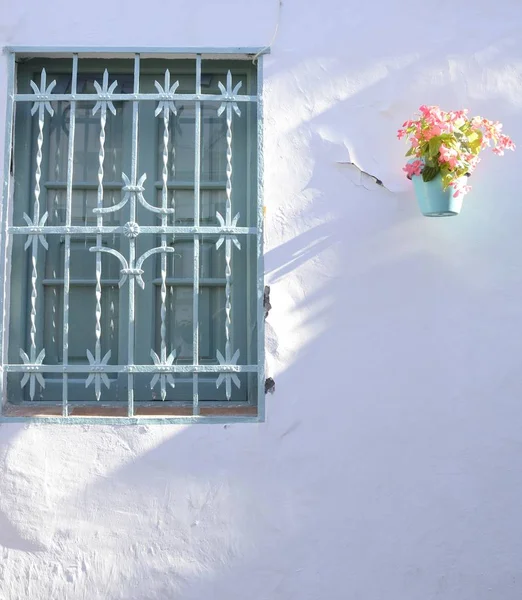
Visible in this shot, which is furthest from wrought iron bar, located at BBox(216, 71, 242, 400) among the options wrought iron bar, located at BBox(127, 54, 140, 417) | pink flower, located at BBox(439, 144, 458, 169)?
pink flower, located at BBox(439, 144, 458, 169)

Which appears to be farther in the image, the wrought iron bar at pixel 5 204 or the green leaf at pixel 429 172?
the wrought iron bar at pixel 5 204

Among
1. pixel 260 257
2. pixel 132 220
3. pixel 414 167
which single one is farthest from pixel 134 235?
pixel 414 167

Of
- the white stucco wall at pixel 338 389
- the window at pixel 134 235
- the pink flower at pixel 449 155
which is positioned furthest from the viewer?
the window at pixel 134 235

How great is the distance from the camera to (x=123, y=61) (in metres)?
3.28

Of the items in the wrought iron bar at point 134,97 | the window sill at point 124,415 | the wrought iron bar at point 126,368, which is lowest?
the window sill at point 124,415

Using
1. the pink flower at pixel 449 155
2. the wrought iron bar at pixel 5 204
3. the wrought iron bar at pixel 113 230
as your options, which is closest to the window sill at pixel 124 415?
the wrought iron bar at pixel 5 204

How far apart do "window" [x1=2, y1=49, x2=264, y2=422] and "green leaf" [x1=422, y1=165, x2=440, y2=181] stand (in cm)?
69

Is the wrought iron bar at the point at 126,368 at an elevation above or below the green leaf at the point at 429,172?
below

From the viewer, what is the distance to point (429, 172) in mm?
2850

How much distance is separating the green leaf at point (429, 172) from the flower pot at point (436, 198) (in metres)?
0.01

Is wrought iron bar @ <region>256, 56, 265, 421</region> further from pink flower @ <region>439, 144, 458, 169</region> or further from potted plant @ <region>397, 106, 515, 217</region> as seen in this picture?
pink flower @ <region>439, 144, 458, 169</region>

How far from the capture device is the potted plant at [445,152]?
2811 millimetres

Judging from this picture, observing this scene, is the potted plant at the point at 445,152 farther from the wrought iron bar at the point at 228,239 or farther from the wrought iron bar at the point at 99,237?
the wrought iron bar at the point at 99,237

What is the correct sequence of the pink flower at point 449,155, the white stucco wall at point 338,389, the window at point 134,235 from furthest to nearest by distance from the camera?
1. the window at point 134,235
2. the white stucco wall at point 338,389
3. the pink flower at point 449,155
